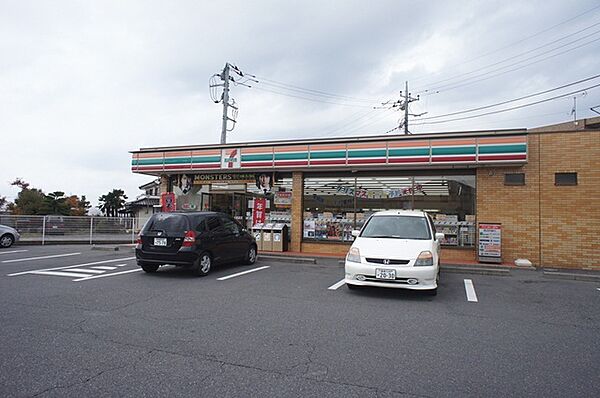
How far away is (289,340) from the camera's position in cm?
455

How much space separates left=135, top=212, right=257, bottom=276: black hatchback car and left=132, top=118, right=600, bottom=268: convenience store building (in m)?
4.79

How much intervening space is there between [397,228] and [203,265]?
182 inches

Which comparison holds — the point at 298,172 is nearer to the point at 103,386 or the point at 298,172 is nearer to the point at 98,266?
the point at 98,266

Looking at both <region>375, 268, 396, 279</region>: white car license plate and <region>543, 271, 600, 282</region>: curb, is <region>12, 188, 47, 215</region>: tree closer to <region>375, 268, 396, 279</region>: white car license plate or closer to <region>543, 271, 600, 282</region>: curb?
<region>375, 268, 396, 279</region>: white car license plate

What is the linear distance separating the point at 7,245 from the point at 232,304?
1425 cm

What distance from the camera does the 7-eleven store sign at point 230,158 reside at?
1434 centimetres

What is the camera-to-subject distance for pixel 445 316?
5.79 meters

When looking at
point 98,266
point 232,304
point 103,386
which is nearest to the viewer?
point 103,386

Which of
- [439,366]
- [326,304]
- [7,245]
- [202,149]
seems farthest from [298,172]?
[7,245]

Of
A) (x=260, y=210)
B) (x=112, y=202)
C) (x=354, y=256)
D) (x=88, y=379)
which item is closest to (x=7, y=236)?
(x=260, y=210)

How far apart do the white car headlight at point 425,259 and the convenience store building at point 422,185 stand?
5406 mm

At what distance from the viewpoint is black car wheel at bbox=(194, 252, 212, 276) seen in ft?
29.0

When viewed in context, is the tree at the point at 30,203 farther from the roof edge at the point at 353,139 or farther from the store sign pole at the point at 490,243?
the store sign pole at the point at 490,243

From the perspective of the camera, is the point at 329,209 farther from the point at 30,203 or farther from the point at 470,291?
the point at 30,203
